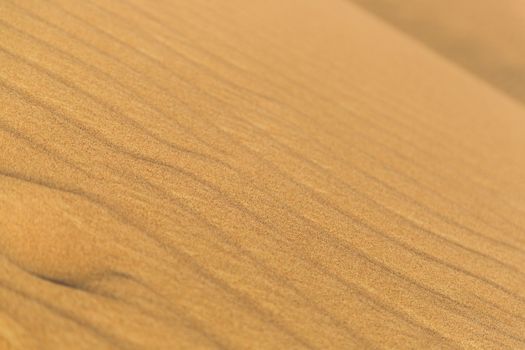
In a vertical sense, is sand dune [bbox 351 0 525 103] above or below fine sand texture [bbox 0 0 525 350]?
above

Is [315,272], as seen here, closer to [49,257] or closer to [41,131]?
[49,257]

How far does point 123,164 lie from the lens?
185cm

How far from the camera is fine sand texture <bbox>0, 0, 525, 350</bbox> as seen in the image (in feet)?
4.82

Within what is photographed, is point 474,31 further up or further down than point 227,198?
further up

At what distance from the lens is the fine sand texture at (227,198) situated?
57.8 inches

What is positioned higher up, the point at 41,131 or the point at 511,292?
the point at 511,292

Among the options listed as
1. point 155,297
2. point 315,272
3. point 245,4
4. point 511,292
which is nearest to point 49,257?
point 155,297

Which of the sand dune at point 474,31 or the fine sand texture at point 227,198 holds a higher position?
the sand dune at point 474,31

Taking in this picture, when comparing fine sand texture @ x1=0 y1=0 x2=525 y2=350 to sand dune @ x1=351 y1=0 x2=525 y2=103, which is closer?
fine sand texture @ x1=0 y1=0 x2=525 y2=350

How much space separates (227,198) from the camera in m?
1.88

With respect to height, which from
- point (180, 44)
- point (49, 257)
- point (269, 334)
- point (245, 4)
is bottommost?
point (49, 257)

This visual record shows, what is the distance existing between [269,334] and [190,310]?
20 centimetres

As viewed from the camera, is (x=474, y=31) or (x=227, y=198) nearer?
(x=227, y=198)

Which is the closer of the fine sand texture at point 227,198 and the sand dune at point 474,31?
the fine sand texture at point 227,198
